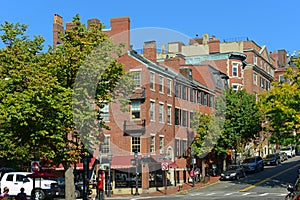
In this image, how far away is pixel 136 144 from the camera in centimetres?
4738

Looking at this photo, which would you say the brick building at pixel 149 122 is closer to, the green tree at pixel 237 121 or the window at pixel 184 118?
the window at pixel 184 118

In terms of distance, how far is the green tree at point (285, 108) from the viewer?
37.8 meters

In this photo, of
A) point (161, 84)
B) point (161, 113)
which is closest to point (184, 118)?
point (161, 113)

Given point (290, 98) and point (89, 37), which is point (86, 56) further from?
point (290, 98)

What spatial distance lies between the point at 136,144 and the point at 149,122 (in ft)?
8.09

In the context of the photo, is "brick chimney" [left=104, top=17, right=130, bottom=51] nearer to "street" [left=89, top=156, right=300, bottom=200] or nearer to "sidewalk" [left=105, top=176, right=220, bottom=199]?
"sidewalk" [left=105, top=176, right=220, bottom=199]

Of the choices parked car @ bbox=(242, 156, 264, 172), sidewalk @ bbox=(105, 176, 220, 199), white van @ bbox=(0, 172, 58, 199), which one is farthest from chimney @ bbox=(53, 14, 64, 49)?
white van @ bbox=(0, 172, 58, 199)

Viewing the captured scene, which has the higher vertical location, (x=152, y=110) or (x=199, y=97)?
(x=199, y=97)

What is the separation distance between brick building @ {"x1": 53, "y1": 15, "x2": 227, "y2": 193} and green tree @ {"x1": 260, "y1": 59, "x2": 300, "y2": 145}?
1060 centimetres

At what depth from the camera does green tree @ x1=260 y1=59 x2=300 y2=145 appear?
37781 millimetres

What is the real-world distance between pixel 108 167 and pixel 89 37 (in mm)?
20355

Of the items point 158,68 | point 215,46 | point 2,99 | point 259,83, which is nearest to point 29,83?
point 2,99

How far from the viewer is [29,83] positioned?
83.7 ft

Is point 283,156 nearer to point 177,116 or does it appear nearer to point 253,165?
point 253,165
